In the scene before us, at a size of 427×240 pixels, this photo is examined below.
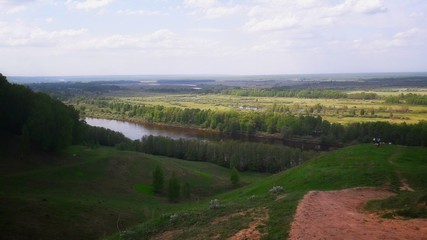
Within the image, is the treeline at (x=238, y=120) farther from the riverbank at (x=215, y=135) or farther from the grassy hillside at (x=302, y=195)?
the grassy hillside at (x=302, y=195)

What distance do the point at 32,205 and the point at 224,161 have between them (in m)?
60.1

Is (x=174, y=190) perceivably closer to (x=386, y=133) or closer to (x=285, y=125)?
(x=386, y=133)

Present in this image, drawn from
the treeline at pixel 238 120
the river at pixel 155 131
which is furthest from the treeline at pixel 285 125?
the river at pixel 155 131

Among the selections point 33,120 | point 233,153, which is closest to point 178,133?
point 233,153

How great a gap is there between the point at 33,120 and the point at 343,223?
5232cm

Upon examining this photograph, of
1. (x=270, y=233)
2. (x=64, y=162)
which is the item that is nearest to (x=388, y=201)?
(x=270, y=233)

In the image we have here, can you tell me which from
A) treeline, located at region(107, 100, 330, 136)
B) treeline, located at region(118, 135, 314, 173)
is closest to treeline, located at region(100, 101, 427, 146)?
treeline, located at region(107, 100, 330, 136)

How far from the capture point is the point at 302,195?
25.8 metres

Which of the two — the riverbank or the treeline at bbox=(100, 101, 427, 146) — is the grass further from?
the riverbank

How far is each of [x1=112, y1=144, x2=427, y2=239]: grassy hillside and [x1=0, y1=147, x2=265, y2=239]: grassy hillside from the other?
32.8ft

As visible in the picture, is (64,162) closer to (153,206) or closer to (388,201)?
(153,206)

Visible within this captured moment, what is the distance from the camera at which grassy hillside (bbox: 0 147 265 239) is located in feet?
114

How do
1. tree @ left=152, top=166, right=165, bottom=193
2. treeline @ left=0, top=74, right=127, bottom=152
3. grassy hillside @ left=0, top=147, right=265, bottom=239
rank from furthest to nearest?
1. treeline @ left=0, top=74, right=127, bottom=152
2. tree @ left=152, top=166, right=165, bottom=193
3. grassy hillside @ left=0, top=147, right=265, bottom=239

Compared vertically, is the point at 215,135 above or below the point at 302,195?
below
